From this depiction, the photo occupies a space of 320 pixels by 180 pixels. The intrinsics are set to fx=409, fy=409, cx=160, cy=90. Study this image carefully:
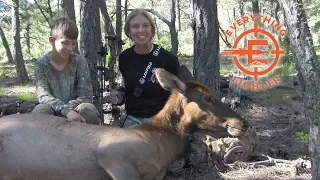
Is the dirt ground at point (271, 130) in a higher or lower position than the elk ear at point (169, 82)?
lower

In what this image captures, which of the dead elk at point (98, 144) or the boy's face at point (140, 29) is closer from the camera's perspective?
the dead elk at point (98, 144)

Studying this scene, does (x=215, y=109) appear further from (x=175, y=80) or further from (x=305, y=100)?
(x=305, y=100)

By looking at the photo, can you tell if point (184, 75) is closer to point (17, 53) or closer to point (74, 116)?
point (74, 116)

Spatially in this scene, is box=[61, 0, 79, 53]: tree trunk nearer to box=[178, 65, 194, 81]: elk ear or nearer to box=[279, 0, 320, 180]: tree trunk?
box=[178, 65, 194, 81]: elk ear

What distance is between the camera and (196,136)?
5.01 metres

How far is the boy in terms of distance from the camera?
493 cm

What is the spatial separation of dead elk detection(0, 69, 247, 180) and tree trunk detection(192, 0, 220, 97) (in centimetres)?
250

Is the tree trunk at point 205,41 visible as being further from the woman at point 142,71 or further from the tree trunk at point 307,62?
the tree trunk at point 307,62

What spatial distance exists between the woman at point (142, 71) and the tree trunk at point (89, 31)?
5.84 ft

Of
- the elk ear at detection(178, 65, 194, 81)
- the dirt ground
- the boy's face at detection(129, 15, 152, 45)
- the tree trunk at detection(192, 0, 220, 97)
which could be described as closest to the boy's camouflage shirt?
the boy's face at detection(129, 15, 152, 45)

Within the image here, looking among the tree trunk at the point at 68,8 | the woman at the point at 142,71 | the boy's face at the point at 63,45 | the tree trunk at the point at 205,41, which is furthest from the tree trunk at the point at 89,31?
the tree trunk at the point at 68,8

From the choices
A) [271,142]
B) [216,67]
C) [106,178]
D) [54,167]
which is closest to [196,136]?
[106,178]

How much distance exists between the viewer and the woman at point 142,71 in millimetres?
5758

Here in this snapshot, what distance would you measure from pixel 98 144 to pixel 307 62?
2.26 m
